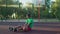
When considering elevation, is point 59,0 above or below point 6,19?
above

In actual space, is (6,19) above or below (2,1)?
below

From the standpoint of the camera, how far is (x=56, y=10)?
64.2 ft

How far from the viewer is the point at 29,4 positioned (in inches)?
789

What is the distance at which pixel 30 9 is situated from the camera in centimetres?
1970

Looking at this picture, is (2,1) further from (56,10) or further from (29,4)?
(56,10)

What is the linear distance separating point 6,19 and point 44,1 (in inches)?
149

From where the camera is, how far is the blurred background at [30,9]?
19.5 m

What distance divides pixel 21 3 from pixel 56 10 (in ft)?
10.5

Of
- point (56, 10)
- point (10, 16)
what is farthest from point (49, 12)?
point (10, 16)

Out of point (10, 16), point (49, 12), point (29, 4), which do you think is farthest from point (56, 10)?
point (10, 16)

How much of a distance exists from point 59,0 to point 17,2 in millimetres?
3806

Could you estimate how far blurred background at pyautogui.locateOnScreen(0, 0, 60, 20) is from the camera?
767 inches

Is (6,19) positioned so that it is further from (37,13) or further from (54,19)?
(54,19)

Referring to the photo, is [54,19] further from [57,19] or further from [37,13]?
[37,13]
